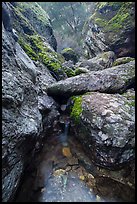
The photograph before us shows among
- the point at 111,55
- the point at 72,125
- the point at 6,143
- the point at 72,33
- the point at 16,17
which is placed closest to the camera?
the point at 6,143

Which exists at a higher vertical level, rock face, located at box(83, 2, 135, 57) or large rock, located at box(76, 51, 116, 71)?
rock face, located at box(83, 2, 135, 57)

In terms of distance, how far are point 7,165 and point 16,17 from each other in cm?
892

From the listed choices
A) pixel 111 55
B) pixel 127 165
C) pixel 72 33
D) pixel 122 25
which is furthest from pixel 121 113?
pixel 72 33

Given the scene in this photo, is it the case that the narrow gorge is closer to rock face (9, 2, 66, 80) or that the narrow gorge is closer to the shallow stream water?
the shallow stream water

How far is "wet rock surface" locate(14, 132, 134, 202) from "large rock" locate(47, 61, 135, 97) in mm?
2433

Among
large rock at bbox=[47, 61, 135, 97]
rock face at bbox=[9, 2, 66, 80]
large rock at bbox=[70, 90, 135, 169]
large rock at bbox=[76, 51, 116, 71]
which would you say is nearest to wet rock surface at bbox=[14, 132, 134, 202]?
large rock at bbox=[70, 90, 135, 169]

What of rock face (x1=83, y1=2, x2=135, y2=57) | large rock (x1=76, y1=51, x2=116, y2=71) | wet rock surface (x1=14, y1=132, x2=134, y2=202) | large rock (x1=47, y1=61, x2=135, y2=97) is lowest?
wet rock surface (x1=14, y1=132, x2=134, y2=202)

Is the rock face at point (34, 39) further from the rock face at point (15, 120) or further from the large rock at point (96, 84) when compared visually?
the rock face at point (15, 120)

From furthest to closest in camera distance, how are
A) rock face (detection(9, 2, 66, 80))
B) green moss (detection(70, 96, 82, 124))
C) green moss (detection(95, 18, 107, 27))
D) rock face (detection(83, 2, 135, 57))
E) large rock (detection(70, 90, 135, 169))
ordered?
green moss (detection(95, 18, 107, 27))
rock face (detection(83, 2, 135, 57))
rock face (detection(9, 2, 66, 80))
green moss (detection(70, 96, 82, 124))
large rock (detection(70, 90, 135, 169))

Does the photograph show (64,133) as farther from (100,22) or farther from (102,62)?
(100,22)

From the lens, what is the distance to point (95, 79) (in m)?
7.70

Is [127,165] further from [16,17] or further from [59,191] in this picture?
[16,17]

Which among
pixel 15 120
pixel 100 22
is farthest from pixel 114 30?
pixel 15 120

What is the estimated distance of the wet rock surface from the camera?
482 centimetres
